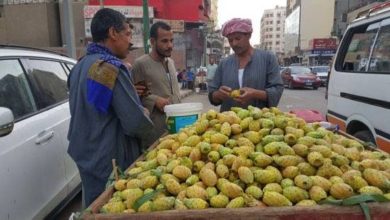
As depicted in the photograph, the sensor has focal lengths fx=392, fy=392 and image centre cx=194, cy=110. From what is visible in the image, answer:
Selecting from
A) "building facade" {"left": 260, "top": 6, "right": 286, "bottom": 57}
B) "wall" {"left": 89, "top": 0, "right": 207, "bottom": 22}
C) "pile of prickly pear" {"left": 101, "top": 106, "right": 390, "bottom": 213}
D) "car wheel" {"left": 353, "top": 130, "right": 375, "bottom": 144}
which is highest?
"building facade" {"left": 260, "top": 6, "right": 286, "bottom": 57}

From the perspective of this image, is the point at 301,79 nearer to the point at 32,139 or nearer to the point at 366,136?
the point at 366,136

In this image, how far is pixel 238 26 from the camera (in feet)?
11.2

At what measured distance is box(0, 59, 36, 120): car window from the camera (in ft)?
10.1

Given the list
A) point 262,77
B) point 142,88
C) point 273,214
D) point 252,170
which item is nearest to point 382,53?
point 262,77

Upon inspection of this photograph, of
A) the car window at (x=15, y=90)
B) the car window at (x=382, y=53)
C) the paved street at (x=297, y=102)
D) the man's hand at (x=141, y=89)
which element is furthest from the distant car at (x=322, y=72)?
the car window at (x=15, y=90)

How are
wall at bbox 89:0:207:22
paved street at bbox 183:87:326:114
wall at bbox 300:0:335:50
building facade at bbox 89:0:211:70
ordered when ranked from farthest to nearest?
wall at bbox 300:0:335:50, wall at bbox 89:0:207:22, building facade at bbox 89:0:211:70, paved street at bbox 183:87:326:114

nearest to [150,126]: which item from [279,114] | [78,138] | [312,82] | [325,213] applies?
[78,138]

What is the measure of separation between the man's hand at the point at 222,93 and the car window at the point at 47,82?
161 cm

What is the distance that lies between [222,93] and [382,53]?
6.56 feet

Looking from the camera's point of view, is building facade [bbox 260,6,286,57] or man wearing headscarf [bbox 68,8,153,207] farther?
building facade [bbox 260,6,286,57]

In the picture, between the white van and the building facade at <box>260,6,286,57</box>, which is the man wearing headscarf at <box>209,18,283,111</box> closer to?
the white van

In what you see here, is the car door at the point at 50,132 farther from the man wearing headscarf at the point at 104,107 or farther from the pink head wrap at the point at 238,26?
the pink head wrap at the point at 238,26

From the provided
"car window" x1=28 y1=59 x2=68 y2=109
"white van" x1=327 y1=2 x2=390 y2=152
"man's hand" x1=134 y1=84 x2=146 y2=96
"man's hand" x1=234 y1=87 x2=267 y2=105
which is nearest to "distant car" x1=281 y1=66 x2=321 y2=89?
"white van" x1=327 y1=2 x2=390 y2=152

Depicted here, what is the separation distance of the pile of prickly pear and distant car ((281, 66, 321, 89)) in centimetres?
2223
